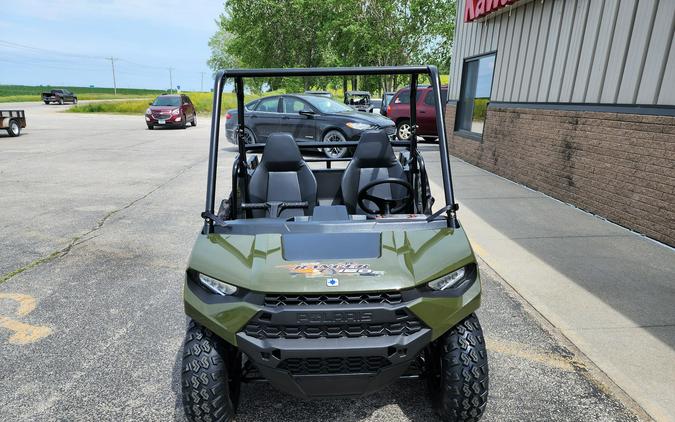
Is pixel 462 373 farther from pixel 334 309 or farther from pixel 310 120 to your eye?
pixel 310 120

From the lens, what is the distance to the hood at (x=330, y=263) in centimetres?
198

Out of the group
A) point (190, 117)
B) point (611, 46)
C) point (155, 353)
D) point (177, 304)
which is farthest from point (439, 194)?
point (190, 117)

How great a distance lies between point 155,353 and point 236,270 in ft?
4.92

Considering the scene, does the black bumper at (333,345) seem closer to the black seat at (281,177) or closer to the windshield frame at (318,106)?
the black seat at (281,177)

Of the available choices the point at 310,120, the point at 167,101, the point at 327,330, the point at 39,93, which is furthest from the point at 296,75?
the point at 39,93

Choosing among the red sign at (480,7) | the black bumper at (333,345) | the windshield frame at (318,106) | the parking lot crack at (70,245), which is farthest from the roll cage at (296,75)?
the windshield frame at (318,106)

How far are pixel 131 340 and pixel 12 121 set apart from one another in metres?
17.9

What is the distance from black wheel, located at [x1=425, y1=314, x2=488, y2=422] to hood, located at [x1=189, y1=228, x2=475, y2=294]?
1.20 feet

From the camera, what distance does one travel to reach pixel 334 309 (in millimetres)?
1947

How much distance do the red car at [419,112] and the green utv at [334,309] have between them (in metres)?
11.7

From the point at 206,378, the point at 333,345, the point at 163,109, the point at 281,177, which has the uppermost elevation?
the point at 281,177

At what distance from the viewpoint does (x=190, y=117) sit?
75.4 ft

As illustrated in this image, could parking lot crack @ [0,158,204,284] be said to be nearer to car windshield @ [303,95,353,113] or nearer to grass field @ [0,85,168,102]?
car windshield @ [303,95,353,113]

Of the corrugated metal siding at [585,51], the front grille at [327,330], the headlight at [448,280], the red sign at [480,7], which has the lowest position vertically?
the front grille at [327,330]
